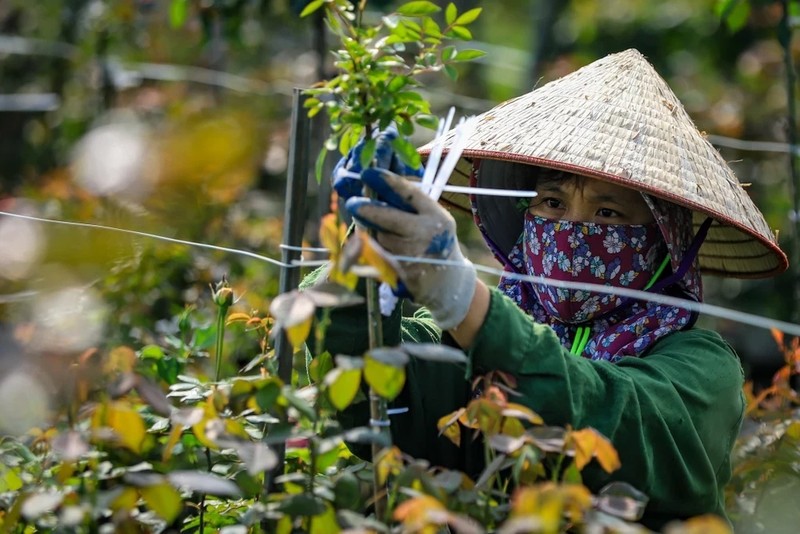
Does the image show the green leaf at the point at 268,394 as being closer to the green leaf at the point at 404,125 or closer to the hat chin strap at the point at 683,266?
the green leaf at the point at 404,125

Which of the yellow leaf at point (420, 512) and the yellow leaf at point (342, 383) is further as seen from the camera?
the yellow leaf at point (342, 383)

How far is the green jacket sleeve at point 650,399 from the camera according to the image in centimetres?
166

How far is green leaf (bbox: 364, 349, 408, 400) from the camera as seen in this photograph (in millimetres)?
1272

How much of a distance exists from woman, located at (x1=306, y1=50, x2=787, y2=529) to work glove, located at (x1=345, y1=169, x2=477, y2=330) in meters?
0.04

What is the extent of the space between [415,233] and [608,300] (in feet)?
2.21

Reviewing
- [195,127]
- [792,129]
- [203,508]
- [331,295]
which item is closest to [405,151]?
[331,295]

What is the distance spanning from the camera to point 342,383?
1276mm

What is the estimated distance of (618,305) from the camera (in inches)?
82.4

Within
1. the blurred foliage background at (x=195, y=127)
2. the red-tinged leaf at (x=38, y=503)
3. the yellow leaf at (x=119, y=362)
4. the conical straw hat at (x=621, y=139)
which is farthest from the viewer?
the blurred foliage background at (x=195, y=127)

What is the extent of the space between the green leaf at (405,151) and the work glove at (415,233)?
0.04 m

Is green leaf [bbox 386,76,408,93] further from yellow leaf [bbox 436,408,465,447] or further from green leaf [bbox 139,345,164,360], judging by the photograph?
green leaf [bbox 139,345,164,360]

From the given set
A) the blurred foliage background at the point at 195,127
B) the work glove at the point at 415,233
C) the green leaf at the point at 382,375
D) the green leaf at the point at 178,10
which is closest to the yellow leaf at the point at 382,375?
the green leaf at the point at 382,375

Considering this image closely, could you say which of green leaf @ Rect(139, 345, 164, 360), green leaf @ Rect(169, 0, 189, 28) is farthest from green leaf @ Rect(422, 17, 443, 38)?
green leaf @ Rect(169, 0, 189, 28)

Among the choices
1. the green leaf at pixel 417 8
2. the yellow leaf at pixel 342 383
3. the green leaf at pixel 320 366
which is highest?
the green leaf at pixel 417 8
